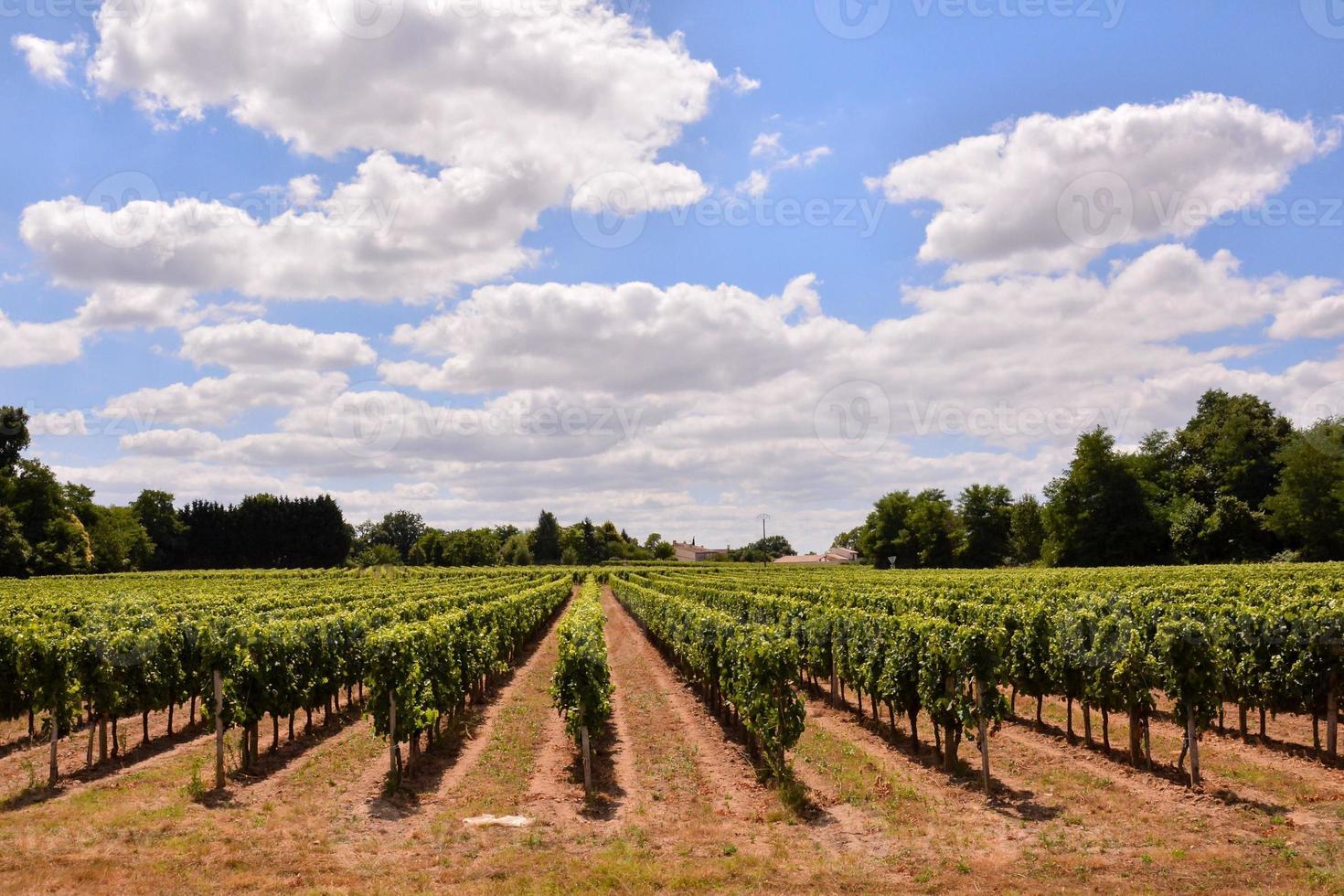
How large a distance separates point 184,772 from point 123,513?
382 ft

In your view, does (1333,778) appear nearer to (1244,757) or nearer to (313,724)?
(1244,757)

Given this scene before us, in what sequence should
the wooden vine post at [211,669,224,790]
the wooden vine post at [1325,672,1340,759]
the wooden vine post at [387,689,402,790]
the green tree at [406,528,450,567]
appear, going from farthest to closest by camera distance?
Result: the green tree at [406,528,450,567] < the wooden vine post at [1325,672,1340,759] < the wooden vine post at [387,689,402,790] < the wooden vine post at [211,669,224,790]

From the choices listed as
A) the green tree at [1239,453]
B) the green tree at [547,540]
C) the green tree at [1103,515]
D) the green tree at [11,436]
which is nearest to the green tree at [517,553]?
the green tree at [547,540]

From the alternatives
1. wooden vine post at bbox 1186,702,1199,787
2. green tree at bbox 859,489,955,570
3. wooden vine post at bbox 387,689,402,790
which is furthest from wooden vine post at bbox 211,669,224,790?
green tree at bbox 859,489,955,570

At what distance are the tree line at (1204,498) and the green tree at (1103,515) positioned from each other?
9 cm

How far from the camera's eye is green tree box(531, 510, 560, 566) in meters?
155

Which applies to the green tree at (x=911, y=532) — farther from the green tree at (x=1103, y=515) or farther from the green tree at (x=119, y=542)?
the green tree at (x=119, y=542)

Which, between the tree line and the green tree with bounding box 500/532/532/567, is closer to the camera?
the tree line

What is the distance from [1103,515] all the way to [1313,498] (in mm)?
18445

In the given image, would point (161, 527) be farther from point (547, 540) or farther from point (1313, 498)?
point (1313, 498)

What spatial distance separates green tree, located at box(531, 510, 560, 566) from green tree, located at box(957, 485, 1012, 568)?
238ft

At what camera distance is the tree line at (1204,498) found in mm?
Answer: 73688

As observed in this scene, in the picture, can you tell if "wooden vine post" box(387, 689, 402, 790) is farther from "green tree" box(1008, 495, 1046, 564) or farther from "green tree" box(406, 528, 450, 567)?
"green tree" box(406, 528, 450, 567)

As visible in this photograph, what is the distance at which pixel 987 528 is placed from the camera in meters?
114
